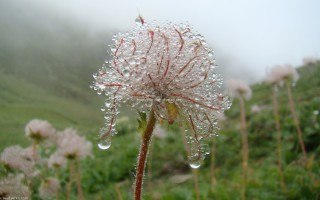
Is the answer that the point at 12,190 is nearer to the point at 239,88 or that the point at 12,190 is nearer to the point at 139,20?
the point at 139,20

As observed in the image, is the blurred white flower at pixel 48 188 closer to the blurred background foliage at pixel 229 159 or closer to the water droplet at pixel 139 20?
the blurred background foliage at pixel 229 159

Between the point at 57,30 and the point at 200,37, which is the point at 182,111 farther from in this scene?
the point at 57,30

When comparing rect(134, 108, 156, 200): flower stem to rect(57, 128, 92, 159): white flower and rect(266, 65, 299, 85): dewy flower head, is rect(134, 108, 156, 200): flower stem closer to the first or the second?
rect(57, 128, 92, 159): white flower

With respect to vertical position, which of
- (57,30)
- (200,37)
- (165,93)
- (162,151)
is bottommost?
(165,93)

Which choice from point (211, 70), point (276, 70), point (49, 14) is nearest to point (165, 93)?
point (211, 70)

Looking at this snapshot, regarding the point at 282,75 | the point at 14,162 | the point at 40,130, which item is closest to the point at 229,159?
the point at 282,75

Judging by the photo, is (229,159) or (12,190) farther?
(229,159)

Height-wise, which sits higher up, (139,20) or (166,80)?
(139,20)
